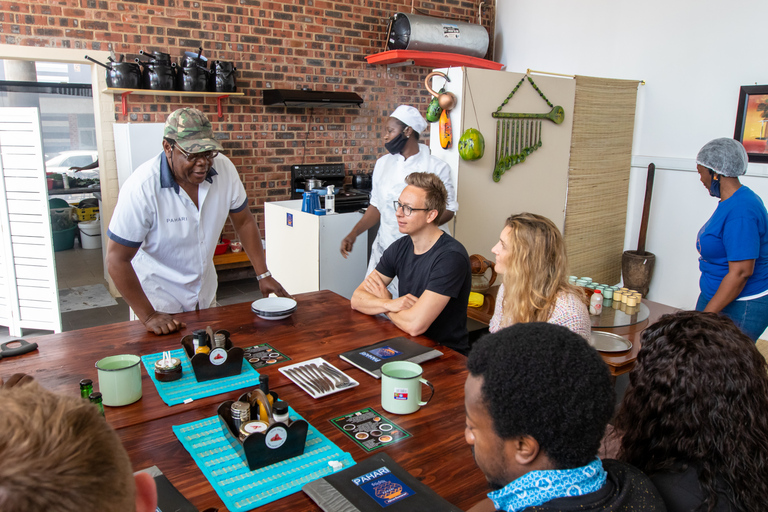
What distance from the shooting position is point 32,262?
4.35 metres

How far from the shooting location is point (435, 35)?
6.00 m

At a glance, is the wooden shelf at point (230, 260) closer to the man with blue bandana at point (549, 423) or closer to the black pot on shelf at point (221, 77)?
the black pot on shelf at point (221, 77)

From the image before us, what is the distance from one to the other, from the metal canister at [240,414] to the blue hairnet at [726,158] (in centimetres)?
271

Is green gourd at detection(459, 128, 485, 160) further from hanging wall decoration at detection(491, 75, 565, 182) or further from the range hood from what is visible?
the range hood

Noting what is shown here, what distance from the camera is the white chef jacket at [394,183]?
3.65 m

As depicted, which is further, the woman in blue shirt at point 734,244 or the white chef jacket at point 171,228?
the woman in blue shirt at point 734,244

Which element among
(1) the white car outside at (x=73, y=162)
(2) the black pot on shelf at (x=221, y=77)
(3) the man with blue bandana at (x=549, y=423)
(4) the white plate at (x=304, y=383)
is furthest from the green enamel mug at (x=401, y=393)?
(1) the white car outside at (x=73, y=162)

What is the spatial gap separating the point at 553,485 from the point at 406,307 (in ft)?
4.53

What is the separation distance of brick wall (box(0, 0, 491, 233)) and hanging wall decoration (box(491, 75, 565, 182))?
2.46 meters

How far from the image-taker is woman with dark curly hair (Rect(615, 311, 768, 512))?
3.42 feet

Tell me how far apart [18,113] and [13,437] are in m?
4.55

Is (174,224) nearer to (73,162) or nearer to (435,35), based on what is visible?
(435,35)

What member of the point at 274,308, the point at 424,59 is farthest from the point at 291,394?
the point at 424,59

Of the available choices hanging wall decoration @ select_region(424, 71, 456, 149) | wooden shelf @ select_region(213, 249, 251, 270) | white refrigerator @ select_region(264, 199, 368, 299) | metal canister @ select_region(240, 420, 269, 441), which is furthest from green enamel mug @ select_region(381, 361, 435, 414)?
wooden shelf @ select_region(213, 249, 251, 270)
